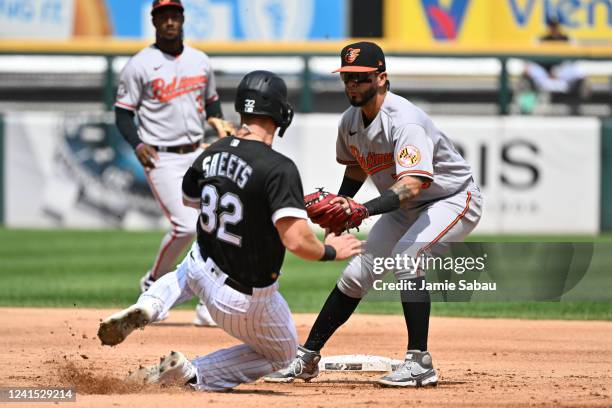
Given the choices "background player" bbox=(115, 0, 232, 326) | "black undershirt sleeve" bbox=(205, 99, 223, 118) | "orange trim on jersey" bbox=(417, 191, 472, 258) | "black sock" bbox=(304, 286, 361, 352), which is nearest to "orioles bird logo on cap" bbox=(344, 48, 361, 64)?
"orange trim on jersey" bbox=(417, 191, 472, 258)

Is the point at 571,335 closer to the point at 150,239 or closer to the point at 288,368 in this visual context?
the point at 288,368

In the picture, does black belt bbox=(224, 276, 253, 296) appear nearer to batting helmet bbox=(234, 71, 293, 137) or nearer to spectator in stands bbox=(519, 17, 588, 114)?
batting helmet bbox=(234, 71, 293, 137)

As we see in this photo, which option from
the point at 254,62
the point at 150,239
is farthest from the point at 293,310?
the point at 254,62

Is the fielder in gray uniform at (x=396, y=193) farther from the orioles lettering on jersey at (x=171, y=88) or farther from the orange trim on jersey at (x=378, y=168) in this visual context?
the orioles lettering on jersey at (x=171, y=88)

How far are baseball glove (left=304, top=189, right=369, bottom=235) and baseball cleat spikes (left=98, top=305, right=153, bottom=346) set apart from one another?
102 centimetres

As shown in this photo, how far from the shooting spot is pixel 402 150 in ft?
21.1

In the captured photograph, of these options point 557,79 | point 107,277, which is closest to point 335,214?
point 107,277

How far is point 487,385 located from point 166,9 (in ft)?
12.2

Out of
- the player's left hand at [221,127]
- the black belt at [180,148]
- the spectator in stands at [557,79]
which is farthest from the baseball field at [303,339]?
the spectator in stands at [557,79]

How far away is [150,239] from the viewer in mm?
14992

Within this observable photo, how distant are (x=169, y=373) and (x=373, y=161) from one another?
1.67 m

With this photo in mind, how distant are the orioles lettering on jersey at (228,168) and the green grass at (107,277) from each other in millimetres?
4130

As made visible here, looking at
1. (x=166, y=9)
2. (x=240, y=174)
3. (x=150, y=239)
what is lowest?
(x=150, y=239)

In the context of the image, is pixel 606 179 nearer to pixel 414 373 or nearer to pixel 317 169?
pixel 317 169
